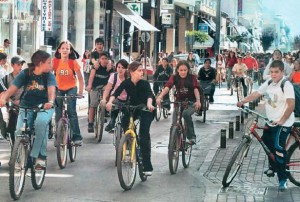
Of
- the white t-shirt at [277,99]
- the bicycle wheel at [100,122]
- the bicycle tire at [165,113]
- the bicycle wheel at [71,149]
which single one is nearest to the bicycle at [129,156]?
the white t-shirt at [277,99]

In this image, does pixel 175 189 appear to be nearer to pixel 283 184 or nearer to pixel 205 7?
pixel 283 184

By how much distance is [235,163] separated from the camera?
877cm

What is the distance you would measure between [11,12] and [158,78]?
7.01 metres

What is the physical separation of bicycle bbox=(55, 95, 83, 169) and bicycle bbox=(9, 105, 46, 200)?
4.86 ft

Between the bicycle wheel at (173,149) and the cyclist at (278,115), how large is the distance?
136 centimetres

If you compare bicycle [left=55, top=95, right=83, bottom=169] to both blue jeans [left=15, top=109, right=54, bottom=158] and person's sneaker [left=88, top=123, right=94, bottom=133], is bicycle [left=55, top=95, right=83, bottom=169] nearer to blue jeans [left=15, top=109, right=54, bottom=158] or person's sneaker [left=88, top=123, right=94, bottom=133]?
blue jeans [left=15, top=109, right=54, bottom=158]

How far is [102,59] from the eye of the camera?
13648 mm

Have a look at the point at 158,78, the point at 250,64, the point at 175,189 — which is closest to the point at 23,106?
the point at 175,189

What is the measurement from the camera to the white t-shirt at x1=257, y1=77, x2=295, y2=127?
8711mm

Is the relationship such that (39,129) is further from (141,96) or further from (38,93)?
(141,96)

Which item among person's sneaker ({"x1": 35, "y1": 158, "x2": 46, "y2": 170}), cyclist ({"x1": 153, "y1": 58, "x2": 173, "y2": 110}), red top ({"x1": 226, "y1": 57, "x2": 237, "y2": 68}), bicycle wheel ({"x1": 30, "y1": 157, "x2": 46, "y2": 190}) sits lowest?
bicycle wheel ({"x1": 30, "y1": 157, "x2": 46, "y2": 190})

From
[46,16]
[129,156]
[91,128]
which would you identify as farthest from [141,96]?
[46,16]

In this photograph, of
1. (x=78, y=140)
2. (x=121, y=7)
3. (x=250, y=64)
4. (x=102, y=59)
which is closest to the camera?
(x=78, y=140)

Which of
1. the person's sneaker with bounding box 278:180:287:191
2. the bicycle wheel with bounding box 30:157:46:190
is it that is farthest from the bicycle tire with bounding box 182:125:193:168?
the bicycle wheel with bounding box 30:157:46:190
